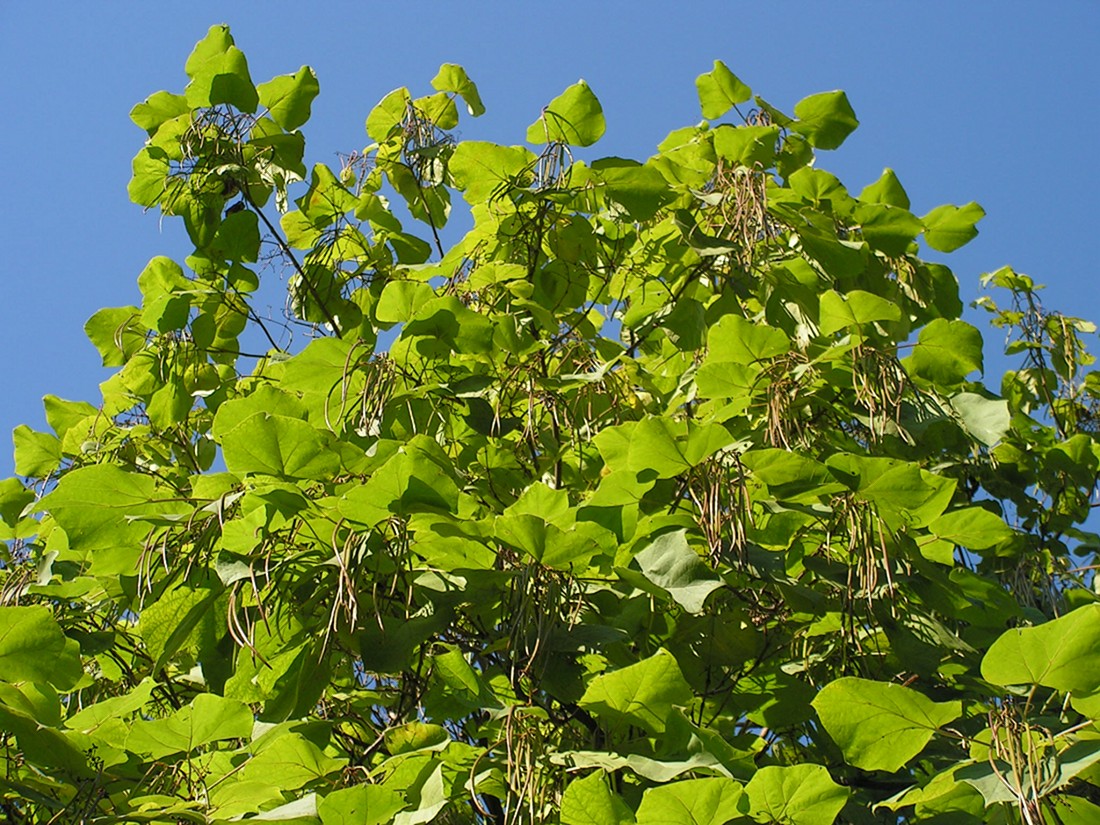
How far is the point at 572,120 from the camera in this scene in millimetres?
2189

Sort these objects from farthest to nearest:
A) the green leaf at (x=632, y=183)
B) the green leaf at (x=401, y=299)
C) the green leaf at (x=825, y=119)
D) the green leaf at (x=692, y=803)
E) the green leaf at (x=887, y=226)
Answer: the green leaf at (x=825, y=119) < the green leaf at (x=887, y=226) < the green leaf at (x=632, y=183) < the green leaf at (x=401, y=299) < the green leaf at (x=692, y=803)

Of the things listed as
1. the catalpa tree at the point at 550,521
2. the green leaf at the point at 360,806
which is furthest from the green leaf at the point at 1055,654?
the green leaf at the point at 360,806

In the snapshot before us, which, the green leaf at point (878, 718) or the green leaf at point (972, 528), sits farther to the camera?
the green leaf at point (972, 528)

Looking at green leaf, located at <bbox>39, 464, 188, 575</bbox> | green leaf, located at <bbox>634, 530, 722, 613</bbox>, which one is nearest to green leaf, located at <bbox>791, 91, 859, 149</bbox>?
green leaf, located at <bbox>634, 530, 722, 613</bbox>

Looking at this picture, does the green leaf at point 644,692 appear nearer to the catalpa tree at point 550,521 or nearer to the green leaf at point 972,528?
the catalpa tree at point 550,521

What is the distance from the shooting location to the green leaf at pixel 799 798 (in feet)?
4.25

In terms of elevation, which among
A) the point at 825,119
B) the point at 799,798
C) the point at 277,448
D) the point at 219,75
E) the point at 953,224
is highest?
the point at 219,75

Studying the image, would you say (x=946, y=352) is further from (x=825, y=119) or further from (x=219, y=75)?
(x=219, y=75)

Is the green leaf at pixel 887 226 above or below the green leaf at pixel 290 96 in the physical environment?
below

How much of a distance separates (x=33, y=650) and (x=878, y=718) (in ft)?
3.73

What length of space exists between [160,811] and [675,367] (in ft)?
4.64

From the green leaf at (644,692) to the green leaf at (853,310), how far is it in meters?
0.69

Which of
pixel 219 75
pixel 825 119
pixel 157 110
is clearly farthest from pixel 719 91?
pixel 157 110

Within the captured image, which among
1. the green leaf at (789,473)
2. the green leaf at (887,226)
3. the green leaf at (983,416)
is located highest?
the green leaf at (887,226)
